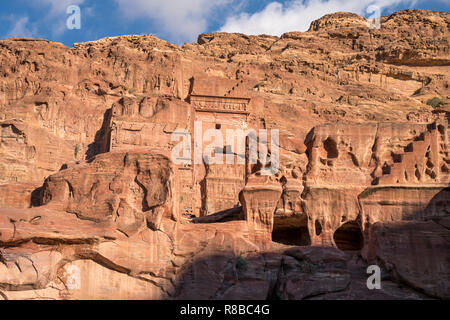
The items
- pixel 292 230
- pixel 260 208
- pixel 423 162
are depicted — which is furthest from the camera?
pixel 292 230

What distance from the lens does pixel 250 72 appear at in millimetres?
49469

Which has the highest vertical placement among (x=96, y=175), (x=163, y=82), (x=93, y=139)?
(x=163, y=82)

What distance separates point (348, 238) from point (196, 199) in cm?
890

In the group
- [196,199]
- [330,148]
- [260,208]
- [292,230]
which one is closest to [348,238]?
[292,230]

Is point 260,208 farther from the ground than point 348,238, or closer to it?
farther from the ground

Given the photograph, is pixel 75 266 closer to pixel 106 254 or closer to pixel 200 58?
pixel 106 254

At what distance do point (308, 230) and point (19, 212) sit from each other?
10.8 meters

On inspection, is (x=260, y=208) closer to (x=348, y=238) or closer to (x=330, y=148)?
(x=348, y=238)

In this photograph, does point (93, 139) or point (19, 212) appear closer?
point (19, 212)

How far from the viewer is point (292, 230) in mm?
25578

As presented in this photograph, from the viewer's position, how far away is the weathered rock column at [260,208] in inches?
894

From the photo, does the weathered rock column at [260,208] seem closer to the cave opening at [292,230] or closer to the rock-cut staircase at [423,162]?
the cave opening at [292,230]
